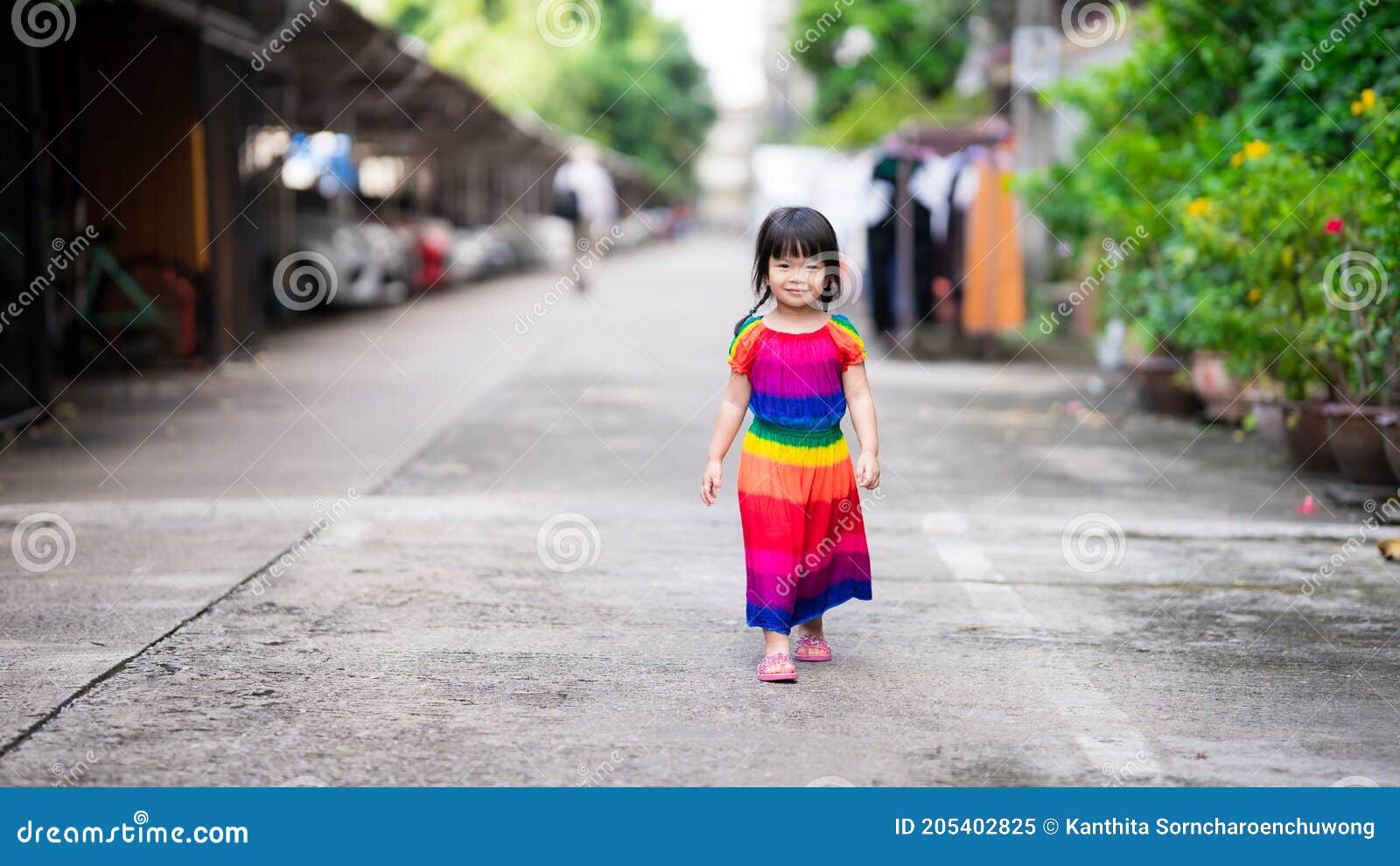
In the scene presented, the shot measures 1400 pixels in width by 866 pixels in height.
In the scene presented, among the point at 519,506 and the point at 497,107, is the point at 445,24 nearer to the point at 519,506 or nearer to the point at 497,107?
the point at 497,107

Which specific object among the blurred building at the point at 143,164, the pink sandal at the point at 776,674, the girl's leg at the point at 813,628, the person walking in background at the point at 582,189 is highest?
the person walking in background at the point at 582,189

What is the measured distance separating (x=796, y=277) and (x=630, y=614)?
5.10 ft

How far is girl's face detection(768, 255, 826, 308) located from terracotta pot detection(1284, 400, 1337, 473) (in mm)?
5024

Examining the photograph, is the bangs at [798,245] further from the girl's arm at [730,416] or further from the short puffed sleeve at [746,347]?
the girl's arm at [730,416]

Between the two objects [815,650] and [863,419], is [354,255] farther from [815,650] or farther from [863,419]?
[863,419]

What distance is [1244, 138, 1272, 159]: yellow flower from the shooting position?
30.6 ft

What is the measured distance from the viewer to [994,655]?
206 inches

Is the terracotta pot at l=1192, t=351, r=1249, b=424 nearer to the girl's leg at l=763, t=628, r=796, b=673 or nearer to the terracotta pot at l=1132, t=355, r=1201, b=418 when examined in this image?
the terracotta pot at l=1132, t=355, r=1201, b=418

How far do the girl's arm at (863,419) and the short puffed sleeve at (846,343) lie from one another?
0.02m

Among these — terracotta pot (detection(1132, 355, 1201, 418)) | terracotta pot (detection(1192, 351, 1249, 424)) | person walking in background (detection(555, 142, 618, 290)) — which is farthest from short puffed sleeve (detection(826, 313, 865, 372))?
person walking in background (detection(555, 142, 618, 290))

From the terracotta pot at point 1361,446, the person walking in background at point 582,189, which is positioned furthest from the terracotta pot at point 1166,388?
the person walking in background at point 582,189

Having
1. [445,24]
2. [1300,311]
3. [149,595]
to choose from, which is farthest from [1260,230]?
[445,24]

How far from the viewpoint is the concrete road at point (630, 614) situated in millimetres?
4160

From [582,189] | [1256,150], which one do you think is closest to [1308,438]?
[1256,150]
